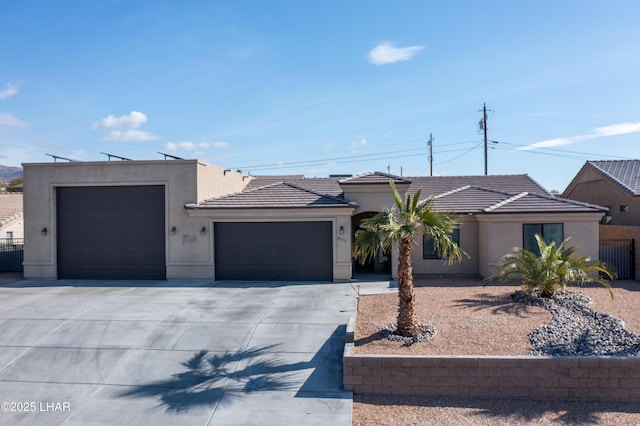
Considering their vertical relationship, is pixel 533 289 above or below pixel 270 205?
below

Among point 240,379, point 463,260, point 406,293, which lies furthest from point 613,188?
point 240,379

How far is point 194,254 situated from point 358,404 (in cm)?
1150

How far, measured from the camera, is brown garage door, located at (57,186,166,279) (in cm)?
1822

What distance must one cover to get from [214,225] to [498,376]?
12452 millimetres

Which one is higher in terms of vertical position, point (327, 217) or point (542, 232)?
point (327, 217)

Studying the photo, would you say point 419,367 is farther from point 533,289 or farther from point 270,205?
point 270,205

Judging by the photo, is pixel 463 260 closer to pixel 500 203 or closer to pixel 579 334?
pixel 500 203

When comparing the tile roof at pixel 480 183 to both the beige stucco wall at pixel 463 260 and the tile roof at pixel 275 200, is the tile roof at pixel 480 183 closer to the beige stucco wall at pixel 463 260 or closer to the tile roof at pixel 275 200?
the beige stucco wall at pixel 463 260

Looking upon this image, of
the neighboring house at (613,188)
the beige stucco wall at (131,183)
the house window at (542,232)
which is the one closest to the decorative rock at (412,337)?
the house window at (542,232)

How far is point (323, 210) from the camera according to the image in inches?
685

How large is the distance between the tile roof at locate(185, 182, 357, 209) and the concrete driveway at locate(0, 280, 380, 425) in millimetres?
3974

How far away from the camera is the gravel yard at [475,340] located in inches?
301

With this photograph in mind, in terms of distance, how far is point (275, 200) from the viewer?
18.2 meters

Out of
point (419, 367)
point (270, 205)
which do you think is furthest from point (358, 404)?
point (270, 205)
